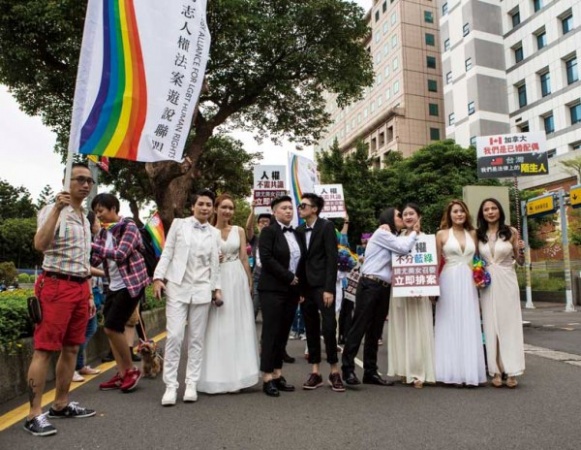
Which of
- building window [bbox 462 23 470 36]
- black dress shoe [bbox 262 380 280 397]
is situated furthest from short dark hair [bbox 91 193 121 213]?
building window [bbox 462 23 470 36]

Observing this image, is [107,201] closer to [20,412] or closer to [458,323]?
[20,412]

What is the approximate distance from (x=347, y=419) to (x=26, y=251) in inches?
2765

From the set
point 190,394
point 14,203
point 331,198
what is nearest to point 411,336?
point 190,394

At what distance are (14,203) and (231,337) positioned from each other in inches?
3714

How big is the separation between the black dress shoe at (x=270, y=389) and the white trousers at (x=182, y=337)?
0.63 meters

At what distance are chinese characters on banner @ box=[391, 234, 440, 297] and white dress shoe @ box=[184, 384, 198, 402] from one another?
2134 mm

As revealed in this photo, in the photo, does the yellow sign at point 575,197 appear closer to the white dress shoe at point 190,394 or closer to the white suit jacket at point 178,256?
the white suit jacket at point 178,256

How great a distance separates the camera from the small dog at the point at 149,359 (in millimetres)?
5578

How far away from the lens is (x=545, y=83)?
3603 centimetres

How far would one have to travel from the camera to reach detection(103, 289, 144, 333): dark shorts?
502cm

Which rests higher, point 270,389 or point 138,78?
point 138,78

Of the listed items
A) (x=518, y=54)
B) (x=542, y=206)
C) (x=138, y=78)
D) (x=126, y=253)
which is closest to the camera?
(x=138, y=78)

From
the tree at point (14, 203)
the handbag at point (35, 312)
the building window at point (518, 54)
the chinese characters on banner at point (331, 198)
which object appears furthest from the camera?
the tree at point (14, 203)

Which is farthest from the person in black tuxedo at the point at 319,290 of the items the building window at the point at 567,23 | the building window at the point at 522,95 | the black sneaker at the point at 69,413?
the building window at the point at 522,95
